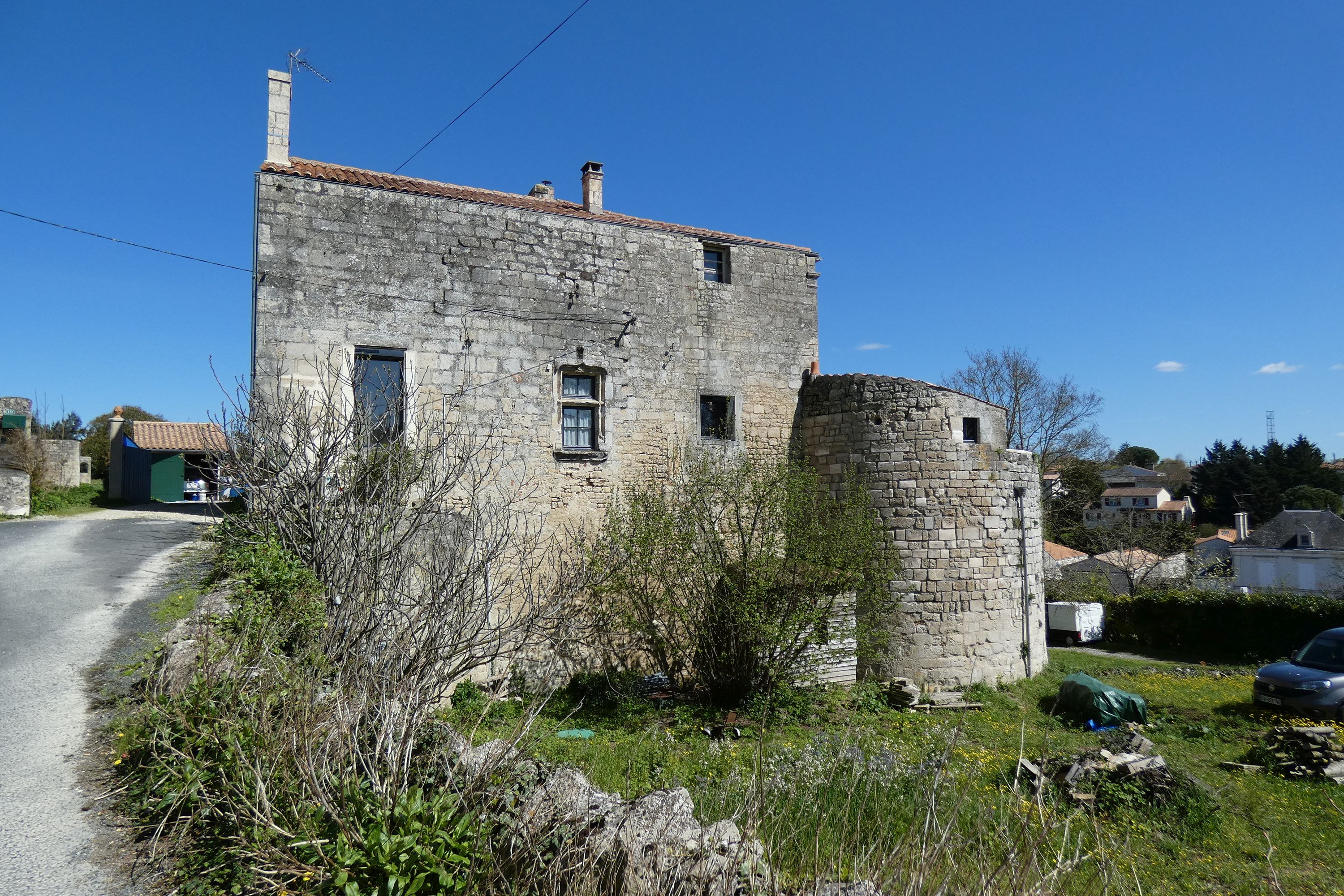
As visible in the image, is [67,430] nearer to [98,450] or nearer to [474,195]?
[98,450]

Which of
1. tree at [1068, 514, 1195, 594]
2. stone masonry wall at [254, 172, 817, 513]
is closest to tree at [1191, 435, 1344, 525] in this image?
tree at [1068, 514, 1195, 594]

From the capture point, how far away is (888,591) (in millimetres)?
13148

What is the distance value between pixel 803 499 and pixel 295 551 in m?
7.74

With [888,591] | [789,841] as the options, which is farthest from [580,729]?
[789,841]

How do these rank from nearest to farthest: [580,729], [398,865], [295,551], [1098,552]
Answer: [398,865] → [295,551] → [580,729] → [1098,552]

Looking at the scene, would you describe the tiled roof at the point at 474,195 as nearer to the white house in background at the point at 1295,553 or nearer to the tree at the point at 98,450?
the tree at the point at 98,450

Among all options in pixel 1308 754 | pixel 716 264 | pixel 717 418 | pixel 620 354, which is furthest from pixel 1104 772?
pixel 716 264

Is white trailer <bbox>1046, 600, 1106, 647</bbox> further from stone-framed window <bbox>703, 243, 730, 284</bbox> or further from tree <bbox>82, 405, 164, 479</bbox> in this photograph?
tree <bbox>82, 405, 164, 479</bbox>

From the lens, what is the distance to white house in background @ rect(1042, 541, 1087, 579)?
91.9 feet

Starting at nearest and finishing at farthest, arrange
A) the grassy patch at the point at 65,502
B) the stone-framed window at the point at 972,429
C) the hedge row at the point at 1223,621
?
1. the stone-framed window at the point at 972,429
2. the grassy patch at the point at 65,502
3. the hedge row at the point at 1223,621

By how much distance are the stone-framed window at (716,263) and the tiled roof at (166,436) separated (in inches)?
663

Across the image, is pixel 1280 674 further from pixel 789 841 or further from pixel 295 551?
pixel 295 551

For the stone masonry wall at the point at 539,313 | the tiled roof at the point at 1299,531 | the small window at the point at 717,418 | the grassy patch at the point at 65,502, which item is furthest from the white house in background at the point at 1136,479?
the grassy patch at the point at 65,502

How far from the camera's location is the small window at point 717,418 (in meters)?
14.0
